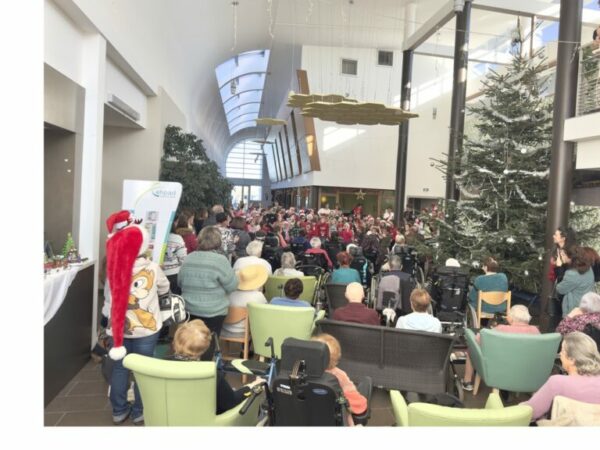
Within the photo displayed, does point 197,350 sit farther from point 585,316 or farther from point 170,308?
point 585,316

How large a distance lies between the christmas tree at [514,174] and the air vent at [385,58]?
44.1ft

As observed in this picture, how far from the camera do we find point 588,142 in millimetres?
6766

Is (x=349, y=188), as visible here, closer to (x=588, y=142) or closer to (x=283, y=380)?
(x=588, y=142)

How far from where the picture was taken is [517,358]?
3.48m

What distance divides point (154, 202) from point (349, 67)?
17146mm

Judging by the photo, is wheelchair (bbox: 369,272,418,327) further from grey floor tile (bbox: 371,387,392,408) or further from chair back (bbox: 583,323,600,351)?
chair back (bbox: 583,323,600,351)

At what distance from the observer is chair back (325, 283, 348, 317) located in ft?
17.5

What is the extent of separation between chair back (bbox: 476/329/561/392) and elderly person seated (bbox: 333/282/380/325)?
36.0 inches

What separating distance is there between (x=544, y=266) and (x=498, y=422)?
19.2 feet

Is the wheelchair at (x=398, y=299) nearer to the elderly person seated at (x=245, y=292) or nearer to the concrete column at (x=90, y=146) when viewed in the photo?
the elderly person seated at (x=245, y=292)

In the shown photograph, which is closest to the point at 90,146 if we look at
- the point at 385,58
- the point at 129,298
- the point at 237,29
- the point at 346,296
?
the point at 129,298

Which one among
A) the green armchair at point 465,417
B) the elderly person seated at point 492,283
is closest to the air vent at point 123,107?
the elderly person seated at point 492,283

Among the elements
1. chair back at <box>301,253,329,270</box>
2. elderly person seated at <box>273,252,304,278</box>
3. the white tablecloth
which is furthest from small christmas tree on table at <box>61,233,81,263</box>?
chair back at <box>301,253,329,270</box>
